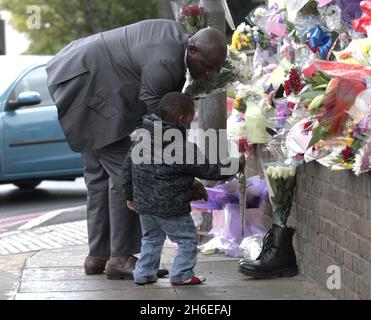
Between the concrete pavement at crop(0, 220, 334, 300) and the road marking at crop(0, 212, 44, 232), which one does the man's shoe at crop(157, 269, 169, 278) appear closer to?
the concrete pavement at crop(0, 220, 334, 300)

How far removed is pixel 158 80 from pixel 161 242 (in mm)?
968

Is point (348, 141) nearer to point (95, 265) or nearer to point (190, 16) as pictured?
point (95, 265)

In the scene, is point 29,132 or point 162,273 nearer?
point 162,273

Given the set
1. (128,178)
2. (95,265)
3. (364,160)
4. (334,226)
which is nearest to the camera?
(364,160)

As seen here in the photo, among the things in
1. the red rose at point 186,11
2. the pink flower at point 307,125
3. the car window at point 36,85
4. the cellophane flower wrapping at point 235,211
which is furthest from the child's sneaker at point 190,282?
the car window at point 36,85

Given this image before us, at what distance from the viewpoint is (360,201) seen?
176 inches

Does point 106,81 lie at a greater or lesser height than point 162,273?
greater

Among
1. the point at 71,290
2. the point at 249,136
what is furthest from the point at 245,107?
the point at 71,290

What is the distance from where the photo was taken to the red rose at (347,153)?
4.48 m

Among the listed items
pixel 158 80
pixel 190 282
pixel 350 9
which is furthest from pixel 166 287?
pixel 350 9

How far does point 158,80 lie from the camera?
203 inches

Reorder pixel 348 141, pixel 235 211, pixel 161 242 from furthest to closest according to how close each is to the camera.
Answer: pixel 235 211
pixel 161 242
pixel 348 141

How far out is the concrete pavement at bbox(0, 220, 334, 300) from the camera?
5.05 metres
